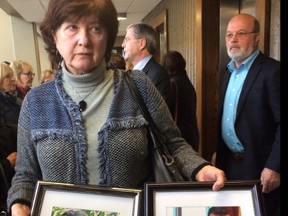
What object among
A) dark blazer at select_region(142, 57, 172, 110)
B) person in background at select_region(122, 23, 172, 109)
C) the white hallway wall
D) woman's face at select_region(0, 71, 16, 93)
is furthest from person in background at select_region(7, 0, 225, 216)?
the white hallway wall

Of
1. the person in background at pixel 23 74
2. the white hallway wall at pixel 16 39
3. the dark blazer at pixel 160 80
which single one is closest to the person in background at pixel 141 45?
the dark blazer at pixel 160 80

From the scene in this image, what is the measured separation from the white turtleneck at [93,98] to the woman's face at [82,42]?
4 cm

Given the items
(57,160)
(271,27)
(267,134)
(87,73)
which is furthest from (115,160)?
(271,27)

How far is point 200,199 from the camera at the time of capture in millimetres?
851

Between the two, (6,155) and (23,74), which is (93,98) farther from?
(23,74)

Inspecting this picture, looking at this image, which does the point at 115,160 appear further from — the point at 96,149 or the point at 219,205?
the point at 219,205

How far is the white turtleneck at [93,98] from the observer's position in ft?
3.43

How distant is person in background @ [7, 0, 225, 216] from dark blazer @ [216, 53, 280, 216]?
952 mm

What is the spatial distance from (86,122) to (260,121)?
1230 millimetres

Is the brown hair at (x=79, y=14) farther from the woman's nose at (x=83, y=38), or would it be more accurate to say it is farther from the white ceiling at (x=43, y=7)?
the white ceiling at (x=43, y=7)

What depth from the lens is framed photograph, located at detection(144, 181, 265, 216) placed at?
840 millimetres

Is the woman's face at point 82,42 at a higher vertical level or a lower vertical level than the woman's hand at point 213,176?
higher

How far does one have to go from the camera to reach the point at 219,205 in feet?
2.78

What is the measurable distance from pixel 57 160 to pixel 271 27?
2.15 meters
